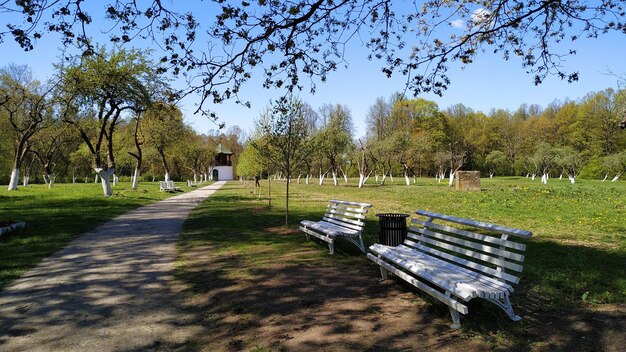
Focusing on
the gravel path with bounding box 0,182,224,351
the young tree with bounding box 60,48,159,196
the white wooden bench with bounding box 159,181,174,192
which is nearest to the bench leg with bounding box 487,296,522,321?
the gravel path with bounding box 0,182,224,351

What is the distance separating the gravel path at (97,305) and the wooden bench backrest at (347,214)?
322cm

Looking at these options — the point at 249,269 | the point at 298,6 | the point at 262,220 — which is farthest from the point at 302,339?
the point at 262,220

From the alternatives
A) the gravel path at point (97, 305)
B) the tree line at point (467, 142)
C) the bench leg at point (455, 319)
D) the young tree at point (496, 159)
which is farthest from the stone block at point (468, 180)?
the young tree at point (496, 159)

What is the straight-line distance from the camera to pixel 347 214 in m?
8.02

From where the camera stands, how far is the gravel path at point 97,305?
3904mm

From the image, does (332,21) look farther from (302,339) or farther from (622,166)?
(622,166)

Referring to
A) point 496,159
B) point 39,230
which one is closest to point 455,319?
point 39,230

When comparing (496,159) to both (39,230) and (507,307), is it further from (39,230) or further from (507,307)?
(507,307)

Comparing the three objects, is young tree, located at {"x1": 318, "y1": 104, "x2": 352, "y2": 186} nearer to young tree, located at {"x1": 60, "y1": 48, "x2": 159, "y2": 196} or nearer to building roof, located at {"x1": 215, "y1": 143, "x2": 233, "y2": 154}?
young tree, located at {"x1": 60, "y1": 48, "x2": 159, "y2": 196}

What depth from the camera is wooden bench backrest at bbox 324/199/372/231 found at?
7.56 m

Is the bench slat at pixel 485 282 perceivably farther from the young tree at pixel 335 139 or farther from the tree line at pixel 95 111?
the young tree at pixel 335 139

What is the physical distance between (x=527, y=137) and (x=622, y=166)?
21.9 metres

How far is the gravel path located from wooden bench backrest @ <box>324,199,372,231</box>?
127 inches

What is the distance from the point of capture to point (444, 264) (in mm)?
4820
